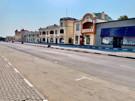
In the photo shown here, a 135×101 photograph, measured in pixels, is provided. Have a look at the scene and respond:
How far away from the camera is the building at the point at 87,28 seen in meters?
30.1

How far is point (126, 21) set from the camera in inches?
883

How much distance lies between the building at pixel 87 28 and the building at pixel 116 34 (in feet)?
5.65

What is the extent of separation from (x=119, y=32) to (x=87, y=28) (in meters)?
11.9

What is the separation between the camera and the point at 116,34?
24.4 m

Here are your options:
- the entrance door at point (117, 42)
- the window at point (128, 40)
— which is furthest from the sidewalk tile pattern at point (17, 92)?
the entrance door at point (117, 42)

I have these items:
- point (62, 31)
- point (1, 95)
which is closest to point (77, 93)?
point (1, 95)

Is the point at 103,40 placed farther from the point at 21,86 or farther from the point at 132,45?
the point at 21,86

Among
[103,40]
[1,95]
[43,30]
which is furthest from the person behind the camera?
[43,30]

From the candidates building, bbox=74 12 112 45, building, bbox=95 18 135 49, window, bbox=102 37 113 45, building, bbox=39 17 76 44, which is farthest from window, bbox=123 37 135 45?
building, bbox=39 17 76 44

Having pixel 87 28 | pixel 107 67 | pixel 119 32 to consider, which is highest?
pixel 87 28

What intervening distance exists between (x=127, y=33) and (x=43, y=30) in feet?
153

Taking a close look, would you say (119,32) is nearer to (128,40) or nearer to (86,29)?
(128,40)

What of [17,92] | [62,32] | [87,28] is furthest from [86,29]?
[17,92]

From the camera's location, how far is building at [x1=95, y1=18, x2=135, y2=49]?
21.9 metres
